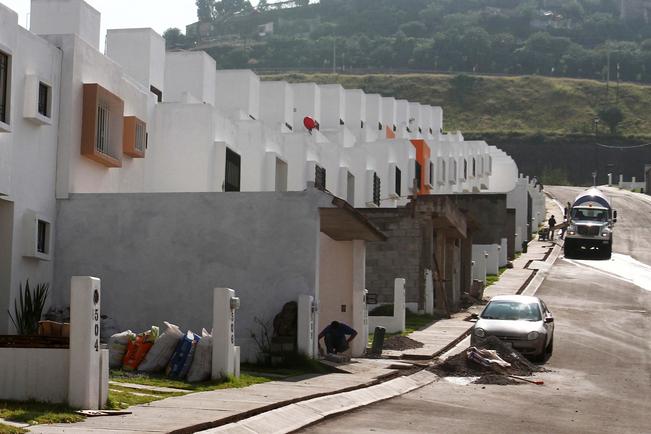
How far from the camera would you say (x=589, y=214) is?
2322 inches

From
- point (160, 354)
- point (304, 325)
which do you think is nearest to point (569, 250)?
point (304, 325)

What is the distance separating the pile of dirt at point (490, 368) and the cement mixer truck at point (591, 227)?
111 feet

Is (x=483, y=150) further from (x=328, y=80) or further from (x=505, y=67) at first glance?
(x=505, y=67)

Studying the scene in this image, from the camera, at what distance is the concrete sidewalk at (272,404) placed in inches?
534

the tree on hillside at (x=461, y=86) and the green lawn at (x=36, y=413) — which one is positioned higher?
the tree on hillside at (x=461, y=86)

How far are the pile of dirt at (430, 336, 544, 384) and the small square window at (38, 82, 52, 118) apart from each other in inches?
365

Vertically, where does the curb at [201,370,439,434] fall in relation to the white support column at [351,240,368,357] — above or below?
below

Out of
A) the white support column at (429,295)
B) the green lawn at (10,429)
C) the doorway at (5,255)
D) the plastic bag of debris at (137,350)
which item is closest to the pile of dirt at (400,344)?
the white support column at (429,295)

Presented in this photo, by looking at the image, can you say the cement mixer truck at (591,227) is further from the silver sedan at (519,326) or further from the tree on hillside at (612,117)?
the tree on hillside at (612,117)

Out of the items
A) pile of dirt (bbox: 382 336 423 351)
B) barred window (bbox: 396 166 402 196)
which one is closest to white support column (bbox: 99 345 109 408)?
pile of dirt (bbox: 382 336 423 351)

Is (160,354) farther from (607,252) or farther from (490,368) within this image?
(607,252)

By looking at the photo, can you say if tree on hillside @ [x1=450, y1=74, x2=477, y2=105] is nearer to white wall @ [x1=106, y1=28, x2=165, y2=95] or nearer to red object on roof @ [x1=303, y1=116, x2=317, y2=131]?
red object on roof @ [x1=303, y1=116, x2=317, y2=131]

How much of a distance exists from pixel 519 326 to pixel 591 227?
32413 millimetres

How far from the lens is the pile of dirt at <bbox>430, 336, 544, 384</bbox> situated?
23.3m
